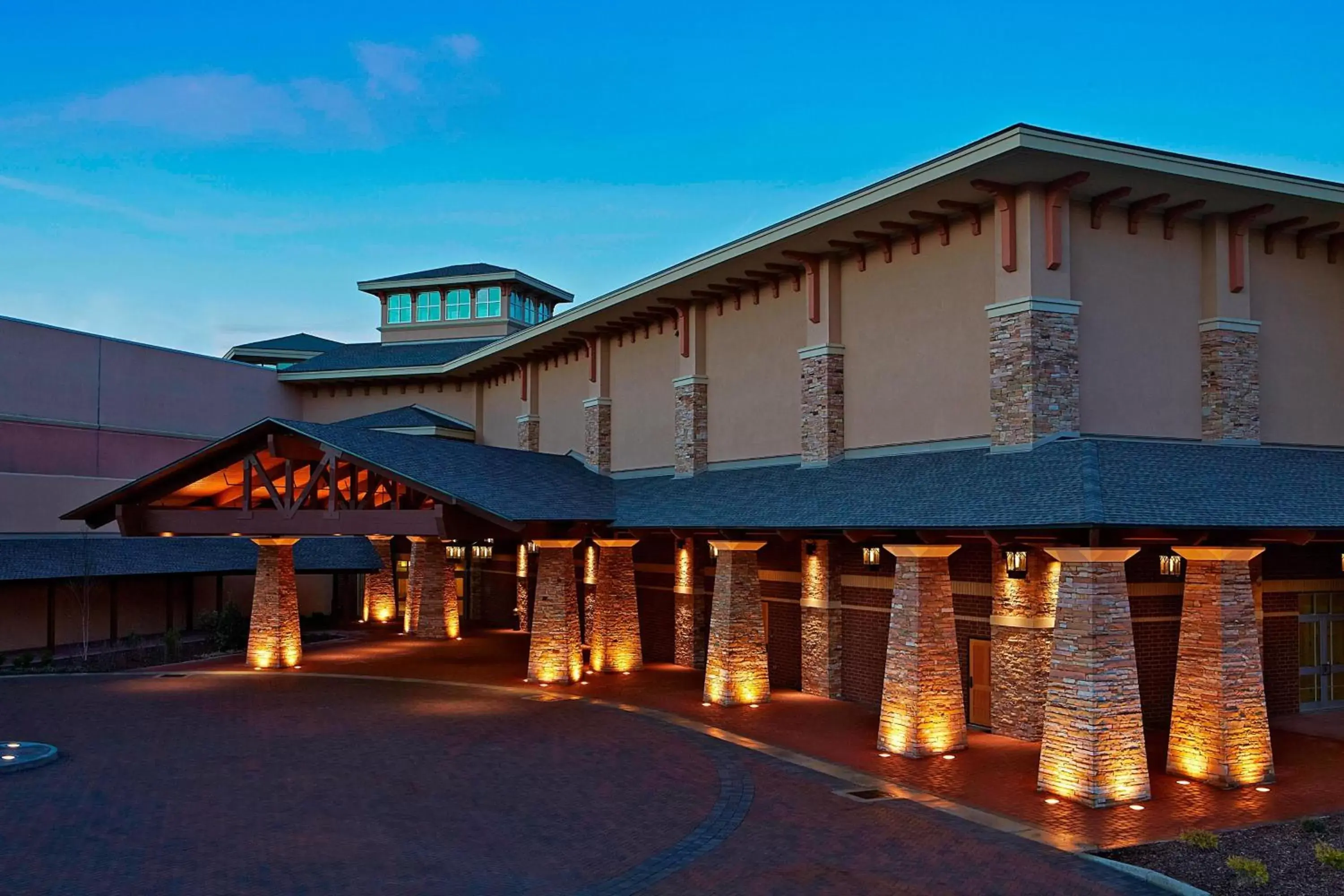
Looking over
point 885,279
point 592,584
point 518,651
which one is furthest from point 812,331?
point 518,651

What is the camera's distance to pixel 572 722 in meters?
19.7

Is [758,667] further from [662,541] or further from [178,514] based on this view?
[178,514]

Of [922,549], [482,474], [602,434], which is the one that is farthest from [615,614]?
[922,549]

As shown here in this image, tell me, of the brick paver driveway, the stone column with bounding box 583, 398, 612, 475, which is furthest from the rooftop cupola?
the brick paver driveway

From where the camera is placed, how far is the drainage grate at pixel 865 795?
1417cm

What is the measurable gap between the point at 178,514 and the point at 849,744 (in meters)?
17.8

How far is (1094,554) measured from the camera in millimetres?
14055

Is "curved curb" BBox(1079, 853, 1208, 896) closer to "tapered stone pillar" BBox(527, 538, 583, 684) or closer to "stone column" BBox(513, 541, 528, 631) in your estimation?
"tapered stone pillar" BBox(527, 538, 583, 684)

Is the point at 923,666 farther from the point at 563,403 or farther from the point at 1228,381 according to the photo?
the point at 563,403

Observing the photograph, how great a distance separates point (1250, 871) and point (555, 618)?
16477mm

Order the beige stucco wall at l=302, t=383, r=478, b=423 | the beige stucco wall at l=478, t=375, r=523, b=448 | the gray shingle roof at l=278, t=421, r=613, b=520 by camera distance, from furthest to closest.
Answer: the beige stucco wall at l=302, t=383, r=478, b=423
the beige stucco wall at l=478, t=375, r=523, b=448
the gray shingle roof at l=278, t=421, r=613, b=520

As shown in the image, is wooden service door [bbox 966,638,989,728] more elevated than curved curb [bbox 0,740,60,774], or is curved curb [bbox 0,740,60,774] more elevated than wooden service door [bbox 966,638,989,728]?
wooden service door [bbox 966,638,989,728]

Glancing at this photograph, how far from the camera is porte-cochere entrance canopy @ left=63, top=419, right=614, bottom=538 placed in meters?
22.4

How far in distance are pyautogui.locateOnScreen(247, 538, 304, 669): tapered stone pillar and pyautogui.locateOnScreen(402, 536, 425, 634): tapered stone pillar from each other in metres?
7.52
